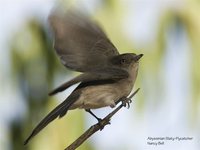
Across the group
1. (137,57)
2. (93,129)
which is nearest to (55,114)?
(93,129)

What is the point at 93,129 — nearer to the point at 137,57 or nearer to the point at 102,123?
the point at 102,123

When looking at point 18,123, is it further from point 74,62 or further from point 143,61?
point 143,61

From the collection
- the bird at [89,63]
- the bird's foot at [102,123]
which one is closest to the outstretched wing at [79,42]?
the bird at [89,63]

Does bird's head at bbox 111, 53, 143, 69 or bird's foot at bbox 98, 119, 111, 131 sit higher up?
bird's head at bbox 111, 53, 143, 69

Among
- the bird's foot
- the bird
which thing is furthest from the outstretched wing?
the bird's foot

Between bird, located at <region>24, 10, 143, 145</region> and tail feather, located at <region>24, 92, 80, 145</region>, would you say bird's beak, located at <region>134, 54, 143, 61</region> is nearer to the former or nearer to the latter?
bird, located at <region>24, 10, 143, 145</region>

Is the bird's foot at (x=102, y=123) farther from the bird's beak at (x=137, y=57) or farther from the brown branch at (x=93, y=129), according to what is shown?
the bird's beak at (x=137, y=57)

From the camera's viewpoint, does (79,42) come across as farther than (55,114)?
Yes
